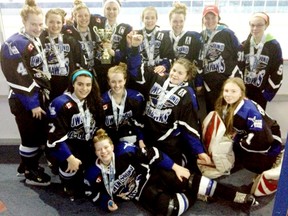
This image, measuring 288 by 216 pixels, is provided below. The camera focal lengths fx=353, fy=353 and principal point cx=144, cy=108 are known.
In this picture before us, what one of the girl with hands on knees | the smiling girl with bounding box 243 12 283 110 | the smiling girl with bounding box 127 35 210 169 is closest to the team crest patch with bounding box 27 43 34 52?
the girl with hands on knees

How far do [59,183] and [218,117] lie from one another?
4.70 feet

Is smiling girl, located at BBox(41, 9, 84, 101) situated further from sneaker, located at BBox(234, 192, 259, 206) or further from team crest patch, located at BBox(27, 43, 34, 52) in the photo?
sneaker, located at BBox(234, 192, 259, 206)

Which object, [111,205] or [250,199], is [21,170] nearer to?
[111,205]

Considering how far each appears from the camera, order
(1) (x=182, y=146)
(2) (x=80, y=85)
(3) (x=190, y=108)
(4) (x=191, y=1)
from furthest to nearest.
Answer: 1. (4) (x=191, y=1)
2. (1) (x=182, y=146)
3. (3) (x=190, y=108)
4. (2) (x=80, y=85)

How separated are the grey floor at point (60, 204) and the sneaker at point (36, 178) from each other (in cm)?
4

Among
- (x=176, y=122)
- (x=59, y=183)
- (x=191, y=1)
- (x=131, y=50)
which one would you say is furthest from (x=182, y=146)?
(x=191, y=1)

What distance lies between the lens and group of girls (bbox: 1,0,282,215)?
2588mm

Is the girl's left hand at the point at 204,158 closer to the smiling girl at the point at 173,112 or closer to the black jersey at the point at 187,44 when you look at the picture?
the smiling girl at the point at 173,112

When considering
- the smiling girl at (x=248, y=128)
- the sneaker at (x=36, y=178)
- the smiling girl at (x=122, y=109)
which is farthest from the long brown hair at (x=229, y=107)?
the sneaker at (x=36, y=178)

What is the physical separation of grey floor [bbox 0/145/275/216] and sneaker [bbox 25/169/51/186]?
0.12 feet

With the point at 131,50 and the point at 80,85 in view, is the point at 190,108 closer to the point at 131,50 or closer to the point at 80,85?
the point at 131,50

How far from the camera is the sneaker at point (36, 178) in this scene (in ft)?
9.59

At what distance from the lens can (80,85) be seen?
2561 millimetres

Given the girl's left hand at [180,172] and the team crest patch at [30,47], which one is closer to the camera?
the team crest patch at [30,47]
